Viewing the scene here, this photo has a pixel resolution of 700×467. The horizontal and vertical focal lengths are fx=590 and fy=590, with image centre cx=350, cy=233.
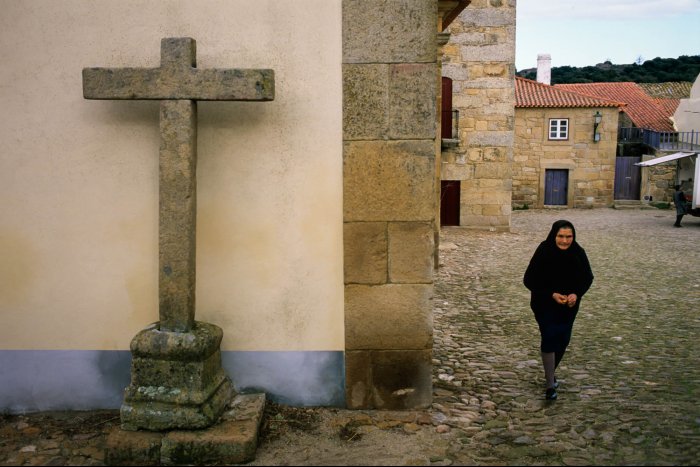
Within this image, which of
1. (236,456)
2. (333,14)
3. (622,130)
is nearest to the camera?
(236,456)

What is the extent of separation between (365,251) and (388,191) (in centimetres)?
40

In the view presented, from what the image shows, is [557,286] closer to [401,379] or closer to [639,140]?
[401,379]

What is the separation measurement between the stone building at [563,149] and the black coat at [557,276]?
21930 millimetres

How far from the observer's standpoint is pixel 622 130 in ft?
95.6

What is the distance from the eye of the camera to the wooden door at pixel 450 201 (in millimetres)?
15742

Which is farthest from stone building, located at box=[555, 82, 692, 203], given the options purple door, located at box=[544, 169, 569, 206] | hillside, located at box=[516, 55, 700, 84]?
hillside, located at box=[516, 55, 700, 84]

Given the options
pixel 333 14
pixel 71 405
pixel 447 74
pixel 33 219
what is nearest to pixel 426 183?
pixel 333 14

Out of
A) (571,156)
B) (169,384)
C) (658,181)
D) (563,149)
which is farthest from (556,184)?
(169,384)

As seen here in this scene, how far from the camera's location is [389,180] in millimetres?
3686

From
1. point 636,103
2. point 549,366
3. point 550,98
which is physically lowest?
point 549,366

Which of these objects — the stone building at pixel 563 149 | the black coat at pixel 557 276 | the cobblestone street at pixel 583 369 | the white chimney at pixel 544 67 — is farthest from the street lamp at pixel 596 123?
the black coat at pixel 557 276

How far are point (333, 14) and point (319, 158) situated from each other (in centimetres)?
88

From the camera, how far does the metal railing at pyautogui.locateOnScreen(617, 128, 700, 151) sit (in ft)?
87.5

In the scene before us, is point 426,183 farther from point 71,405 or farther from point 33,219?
point 71,405
